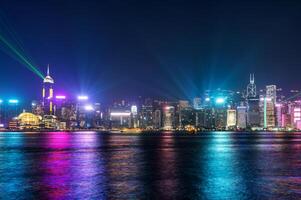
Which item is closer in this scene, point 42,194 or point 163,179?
point 42,194

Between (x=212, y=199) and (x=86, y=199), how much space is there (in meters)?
8.98

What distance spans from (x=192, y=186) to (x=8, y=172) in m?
23.2

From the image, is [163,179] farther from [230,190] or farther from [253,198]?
[253,198]

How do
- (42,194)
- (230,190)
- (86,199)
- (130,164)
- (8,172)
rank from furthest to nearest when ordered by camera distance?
(130,164), (8,172), (230,190), (42,194), (86,199)

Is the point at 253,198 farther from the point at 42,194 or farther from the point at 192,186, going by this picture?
the point at 42,194

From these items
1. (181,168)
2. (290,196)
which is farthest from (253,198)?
(181,168)

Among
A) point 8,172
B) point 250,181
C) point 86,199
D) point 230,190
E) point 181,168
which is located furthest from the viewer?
point 181,168

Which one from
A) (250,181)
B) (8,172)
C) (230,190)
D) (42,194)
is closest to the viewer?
(42,194)

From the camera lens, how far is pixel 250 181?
1793 inches

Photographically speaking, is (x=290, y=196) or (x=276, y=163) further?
(x=276, y=163)

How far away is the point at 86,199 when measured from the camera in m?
34.6

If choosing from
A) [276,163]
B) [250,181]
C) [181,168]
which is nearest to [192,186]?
[250,181]

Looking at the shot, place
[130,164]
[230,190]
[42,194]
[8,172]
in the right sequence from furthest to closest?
1. [130,164]
2. [8,172]
3. [230,190]
4. [42,194]

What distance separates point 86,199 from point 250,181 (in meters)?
17.6
